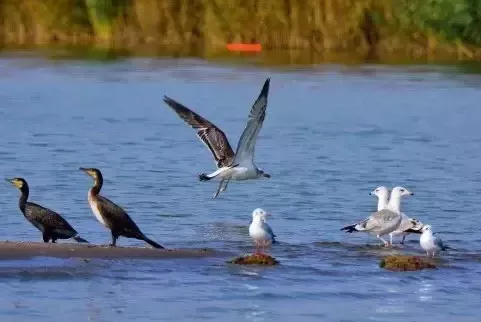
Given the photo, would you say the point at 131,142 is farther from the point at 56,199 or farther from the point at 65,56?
the point at 65,56

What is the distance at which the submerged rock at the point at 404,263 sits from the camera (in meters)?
14.7

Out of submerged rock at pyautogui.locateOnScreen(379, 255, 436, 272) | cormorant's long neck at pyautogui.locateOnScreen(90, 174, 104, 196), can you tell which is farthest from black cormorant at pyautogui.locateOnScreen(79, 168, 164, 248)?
submerged rock at pyautogui.locateOnScreen(379, 255, 436, 272)

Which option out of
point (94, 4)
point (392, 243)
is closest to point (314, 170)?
point (392, 243)

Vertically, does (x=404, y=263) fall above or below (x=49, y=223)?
below

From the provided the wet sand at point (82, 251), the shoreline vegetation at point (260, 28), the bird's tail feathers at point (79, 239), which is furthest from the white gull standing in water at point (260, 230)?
the shoreline vegetation at point (260, 28)

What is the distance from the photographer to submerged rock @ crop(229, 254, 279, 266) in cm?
1472

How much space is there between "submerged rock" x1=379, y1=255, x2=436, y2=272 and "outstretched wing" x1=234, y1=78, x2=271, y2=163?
2.21 m

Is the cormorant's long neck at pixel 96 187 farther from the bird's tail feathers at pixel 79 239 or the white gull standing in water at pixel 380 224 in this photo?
the white gull standing in water at pixel 380 224

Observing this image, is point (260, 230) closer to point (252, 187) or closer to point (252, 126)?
point (252, 126)

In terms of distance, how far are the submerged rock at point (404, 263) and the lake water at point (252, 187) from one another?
0.11 metres

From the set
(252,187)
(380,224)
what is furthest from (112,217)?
(252,187)

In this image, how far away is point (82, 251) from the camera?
48.4 ft

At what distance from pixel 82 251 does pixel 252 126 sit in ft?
9.40

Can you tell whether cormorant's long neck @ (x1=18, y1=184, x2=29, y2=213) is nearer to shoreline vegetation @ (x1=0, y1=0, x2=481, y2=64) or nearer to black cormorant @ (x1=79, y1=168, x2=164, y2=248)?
black cormorant @ (x1=79, y1=168, x2=164, y2=248)
